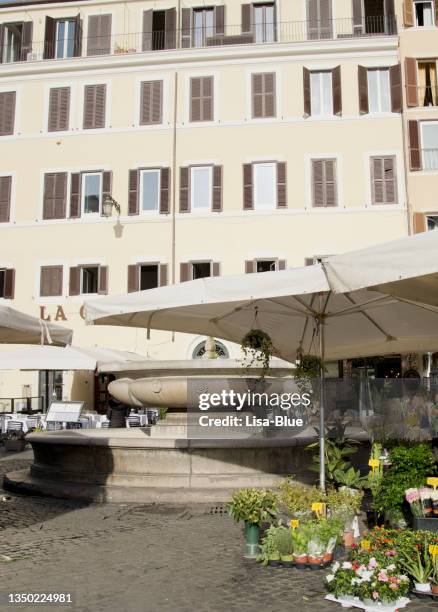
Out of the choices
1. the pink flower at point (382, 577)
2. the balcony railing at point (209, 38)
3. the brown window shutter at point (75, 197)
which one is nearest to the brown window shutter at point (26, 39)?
the balcony railing at point (209, 38)

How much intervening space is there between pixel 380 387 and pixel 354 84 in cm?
1244

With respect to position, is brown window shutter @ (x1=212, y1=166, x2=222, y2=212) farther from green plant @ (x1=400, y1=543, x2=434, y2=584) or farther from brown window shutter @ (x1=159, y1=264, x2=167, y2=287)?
green plant @ (x1=400, y1=543, x2=434, y2=584)

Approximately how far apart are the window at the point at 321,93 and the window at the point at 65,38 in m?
8.76

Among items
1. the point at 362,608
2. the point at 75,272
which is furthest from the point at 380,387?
the point at 75,272

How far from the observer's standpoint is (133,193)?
22.8 meters

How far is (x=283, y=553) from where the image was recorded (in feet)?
15.7

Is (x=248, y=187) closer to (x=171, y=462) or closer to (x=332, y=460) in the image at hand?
(x=171, y=462)

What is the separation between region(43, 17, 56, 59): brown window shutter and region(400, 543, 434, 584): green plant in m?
24.2

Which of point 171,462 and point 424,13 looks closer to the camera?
point 171,462

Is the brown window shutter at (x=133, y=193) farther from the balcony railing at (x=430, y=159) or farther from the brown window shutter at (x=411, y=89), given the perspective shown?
the balcony railing at (x=430, y=159)

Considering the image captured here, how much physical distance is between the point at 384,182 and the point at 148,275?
818cm

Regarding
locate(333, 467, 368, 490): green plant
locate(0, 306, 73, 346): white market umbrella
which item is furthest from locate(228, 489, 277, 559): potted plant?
locate(0, 306, 73, 346): white market umbrella

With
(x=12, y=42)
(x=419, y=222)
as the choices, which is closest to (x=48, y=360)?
(x=419, y=222)

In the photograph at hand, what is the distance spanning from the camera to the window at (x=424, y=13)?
23.2 metres
